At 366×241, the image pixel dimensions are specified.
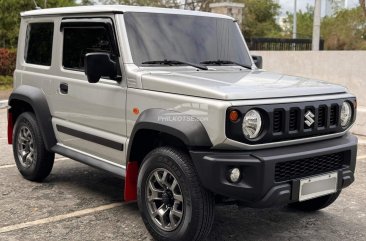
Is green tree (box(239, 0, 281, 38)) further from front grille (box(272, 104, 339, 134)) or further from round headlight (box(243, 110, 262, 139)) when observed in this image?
round headlight (box(243, 110, 262, 139))

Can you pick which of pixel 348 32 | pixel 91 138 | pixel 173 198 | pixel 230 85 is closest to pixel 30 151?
pixel 91 138

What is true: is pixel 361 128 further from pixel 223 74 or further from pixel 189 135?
pixel 189 135

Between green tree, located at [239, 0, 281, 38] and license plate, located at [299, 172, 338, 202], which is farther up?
green tree, located at [239, 0, 281, 38]

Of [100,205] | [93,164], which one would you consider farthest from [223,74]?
[100,205]

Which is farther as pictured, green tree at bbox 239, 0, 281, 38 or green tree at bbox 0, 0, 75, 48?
green tree at bbox 239, 0, 281, 38

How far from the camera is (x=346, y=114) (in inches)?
161

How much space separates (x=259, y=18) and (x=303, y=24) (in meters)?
13.6

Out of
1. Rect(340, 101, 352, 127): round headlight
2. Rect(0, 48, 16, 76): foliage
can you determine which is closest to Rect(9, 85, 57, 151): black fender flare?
Rect(340, 101, 352, 127): round headlight

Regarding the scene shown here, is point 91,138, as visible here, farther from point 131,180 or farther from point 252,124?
point 252,124

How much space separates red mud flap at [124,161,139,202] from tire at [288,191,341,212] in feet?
5.64

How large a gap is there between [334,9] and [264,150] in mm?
33936

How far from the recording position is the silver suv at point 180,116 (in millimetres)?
3434

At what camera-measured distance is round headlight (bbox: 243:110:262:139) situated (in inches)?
134

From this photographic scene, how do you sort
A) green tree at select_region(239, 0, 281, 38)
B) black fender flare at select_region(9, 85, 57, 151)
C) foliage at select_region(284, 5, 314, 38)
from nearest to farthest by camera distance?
black fender flare at select_region(9, 85, 57, 151), green tree at select_region(239, 0, 281, 38), foliage at select_region(284, 5, 314, 38)
